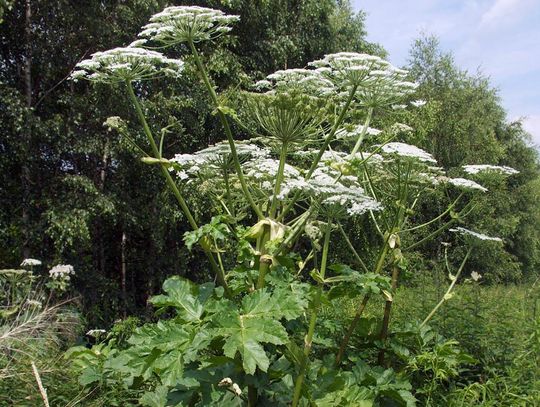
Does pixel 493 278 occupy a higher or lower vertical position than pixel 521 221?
lower

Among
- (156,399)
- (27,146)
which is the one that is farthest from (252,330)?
(27,146)

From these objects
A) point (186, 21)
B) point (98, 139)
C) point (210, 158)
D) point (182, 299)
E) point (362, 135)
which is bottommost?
point (182, 299)

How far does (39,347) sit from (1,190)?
592 centimetres

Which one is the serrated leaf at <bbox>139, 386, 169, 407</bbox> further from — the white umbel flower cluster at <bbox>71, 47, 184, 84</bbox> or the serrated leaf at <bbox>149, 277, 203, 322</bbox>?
the white umbel flower cluster at <bbox>71, 47, 184, 84</bbox>

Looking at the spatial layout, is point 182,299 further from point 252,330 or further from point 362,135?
point 362,135

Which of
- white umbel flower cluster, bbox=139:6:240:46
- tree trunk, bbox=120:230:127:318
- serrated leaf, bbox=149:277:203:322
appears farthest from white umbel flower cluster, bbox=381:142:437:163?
tree trunk, bbox=120:230:127:318

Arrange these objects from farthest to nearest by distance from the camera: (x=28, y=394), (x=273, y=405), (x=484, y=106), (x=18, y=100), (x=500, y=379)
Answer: (x=484, y=106)
(x=18, y=100)
(x=500, y=379)
(x=28, y=394)
(x=273, y=405)

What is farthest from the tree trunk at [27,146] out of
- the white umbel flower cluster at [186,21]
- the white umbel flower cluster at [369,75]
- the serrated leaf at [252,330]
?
the serrated leaf at [252,330]

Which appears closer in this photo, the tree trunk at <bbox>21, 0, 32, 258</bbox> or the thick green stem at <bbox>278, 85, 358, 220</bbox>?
the thick green stem at <bbox>278, 85, 358, 220</bbox>

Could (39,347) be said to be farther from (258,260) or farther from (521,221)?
(521,221)

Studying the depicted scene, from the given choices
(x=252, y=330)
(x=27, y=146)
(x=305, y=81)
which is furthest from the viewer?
(x=27, y=146)

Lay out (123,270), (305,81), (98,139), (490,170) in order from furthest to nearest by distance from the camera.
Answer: (123,270), (98,139), (490,170), (305,81)

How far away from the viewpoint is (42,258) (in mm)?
8805

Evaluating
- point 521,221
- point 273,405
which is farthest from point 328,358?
point 521,221
